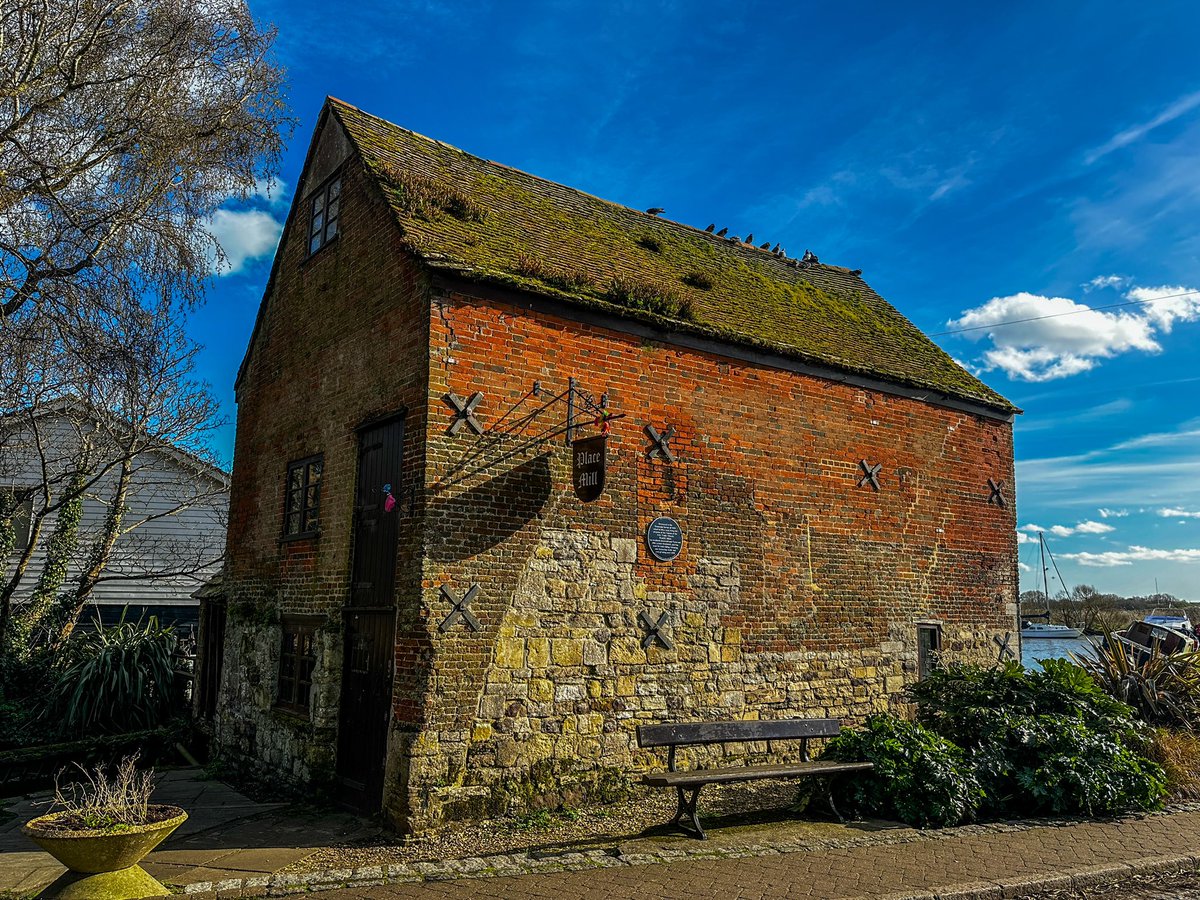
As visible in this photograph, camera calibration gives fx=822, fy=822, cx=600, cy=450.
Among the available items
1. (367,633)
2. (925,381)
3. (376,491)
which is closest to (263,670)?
(367,633)

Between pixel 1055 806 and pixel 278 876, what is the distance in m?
7.65

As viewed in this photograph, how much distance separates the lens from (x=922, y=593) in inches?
495

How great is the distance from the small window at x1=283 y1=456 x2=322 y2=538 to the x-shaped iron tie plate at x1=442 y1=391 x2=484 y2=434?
313 cm

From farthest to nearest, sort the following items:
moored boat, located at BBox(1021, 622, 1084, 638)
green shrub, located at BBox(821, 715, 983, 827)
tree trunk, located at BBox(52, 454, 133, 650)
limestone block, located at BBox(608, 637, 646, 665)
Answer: moored boat, located at BBox(1021, 622, 1084, 638) < tree trunk, located at BBox(52, 454, 133, 650) < limestone block, located at BBox(608, 637, 646, 665) < green shrub, located at BBox(821, 715, 983, 827)

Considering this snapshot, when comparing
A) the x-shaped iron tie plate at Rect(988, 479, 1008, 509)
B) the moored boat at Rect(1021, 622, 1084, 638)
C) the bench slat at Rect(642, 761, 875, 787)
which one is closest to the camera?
the bench slat at Rect(642, 761, 875, 787)

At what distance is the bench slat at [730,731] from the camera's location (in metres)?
8.00

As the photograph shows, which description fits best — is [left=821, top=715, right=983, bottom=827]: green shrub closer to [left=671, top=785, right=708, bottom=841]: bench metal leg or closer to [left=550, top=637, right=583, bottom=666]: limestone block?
[left=671, top=785, right=708, bottom=841]: bench metal leg

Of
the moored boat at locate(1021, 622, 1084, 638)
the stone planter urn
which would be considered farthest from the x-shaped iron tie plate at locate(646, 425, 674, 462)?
the moored boat at locate(1021, 622, 1084, 638)

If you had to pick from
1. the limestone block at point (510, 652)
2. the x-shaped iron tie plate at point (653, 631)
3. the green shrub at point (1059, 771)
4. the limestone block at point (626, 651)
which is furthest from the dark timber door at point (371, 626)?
the green shrub at point (1059, 771)

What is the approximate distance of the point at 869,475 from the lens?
481 inches

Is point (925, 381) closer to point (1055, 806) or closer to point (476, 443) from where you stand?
point (1055, 806)

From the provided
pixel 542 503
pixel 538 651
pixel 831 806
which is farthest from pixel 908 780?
pixel 542 503

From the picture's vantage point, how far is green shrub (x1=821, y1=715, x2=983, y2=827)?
328 inches

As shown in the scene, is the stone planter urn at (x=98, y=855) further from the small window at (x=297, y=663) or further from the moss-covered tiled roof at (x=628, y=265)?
the moss-covered tiled roof at (x=628, y=265)
